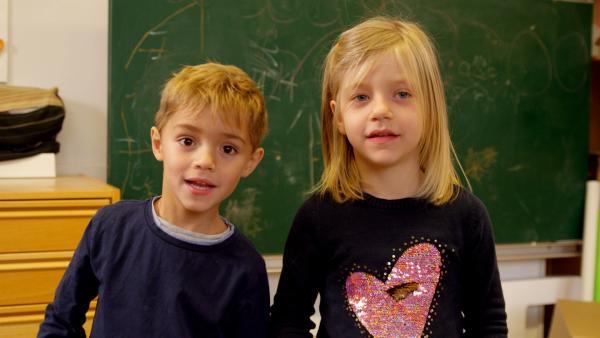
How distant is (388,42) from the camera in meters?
1.28

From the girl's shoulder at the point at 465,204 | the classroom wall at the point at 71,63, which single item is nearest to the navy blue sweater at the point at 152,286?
the girl's shoulder at the point at 465,204

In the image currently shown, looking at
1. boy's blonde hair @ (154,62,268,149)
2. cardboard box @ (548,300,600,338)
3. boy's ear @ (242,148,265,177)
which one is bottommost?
cardboard box @ (548,300,600,338)

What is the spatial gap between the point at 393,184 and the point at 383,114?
19cm

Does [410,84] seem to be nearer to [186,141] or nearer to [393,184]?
[393,184]

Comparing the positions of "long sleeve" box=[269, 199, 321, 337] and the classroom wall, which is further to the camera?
the classroom wall

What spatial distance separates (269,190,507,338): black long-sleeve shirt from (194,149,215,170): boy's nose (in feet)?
0.95

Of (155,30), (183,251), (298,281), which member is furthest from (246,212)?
(183,251)

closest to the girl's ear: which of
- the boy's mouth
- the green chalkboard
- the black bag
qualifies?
the boy's mouth

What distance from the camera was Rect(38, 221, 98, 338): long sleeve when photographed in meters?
1.19

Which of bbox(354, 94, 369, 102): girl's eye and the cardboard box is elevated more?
bbox(354, 94, 369, 102): girl's eye

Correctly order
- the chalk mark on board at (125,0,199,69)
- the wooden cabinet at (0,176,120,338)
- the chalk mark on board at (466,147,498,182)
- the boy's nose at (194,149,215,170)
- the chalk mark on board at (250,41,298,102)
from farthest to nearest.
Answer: the chalk mark on board at (466,147,498,182)
the chalk mark on board at (250,41,298,102)
the chalk mark on board at (125,0,199,69)
the wooden cabinet at (0,176,120,338)
the boy's nose at (194,149,215,170)

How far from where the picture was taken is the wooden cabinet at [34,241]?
6.46ft

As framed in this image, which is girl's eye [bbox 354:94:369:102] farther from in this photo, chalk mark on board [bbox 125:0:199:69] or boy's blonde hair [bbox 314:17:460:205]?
chalk mark on board [bbox 125:0:199:69]

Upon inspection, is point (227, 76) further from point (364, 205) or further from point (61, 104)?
point (61, 104)
